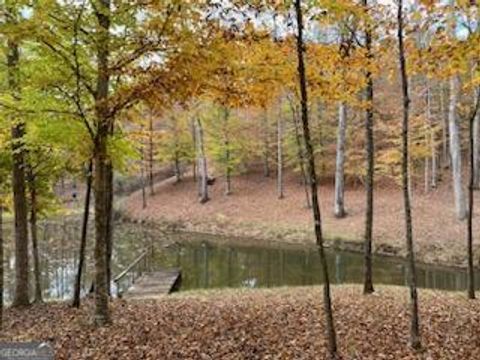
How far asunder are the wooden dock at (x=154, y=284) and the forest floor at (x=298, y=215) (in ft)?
31.9

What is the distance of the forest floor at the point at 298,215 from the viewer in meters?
24.8

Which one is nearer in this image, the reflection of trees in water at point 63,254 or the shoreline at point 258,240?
the reflection of trees in water at point 63,254

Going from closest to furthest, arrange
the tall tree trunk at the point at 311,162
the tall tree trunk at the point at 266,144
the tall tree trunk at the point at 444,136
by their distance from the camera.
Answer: the tall tree trunk at the point at 311,162 → the tall tree trunk at the point at 444,136 → the tall tree trunk at the point at 266,144

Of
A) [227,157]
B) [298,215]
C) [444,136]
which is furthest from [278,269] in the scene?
[444,136]

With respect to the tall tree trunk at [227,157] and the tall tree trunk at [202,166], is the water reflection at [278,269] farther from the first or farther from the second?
the tall tree trunk at [227,157]

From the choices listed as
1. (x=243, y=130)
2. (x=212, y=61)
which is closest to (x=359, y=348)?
(x=212, y=61)

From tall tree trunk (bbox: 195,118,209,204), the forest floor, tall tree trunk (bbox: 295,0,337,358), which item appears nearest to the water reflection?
the forest floor

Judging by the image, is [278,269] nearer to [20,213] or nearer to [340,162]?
[340,162]

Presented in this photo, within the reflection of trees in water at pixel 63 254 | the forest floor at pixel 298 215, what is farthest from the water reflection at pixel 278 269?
the reflection of trees in water at pixel 63 254

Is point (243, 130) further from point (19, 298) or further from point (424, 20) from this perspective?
point (424, 20)

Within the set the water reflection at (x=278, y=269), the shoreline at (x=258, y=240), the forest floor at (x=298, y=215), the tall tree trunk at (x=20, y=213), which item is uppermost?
the tall tree trunk at (x=20, y=213)

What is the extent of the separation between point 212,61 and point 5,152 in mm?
6579

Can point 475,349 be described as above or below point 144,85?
below

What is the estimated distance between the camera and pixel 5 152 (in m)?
13.1
